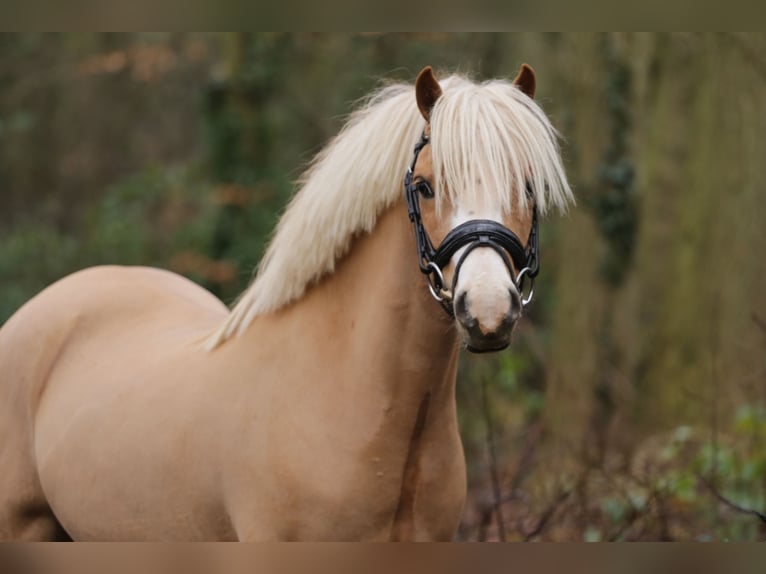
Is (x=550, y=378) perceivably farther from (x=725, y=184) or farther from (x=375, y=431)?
(x=375, y=431)

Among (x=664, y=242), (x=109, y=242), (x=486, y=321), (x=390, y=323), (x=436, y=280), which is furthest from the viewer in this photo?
(x=109, y=242)

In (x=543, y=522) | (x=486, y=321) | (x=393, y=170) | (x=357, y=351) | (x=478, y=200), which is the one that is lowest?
(x=543, y=522)

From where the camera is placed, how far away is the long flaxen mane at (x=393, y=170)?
10.4ft

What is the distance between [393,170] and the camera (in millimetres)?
3465

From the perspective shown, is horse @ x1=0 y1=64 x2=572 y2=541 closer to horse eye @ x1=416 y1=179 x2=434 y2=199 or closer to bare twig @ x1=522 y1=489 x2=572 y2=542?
horse eye @ x1=416 y1=179 x2=434 y2=199

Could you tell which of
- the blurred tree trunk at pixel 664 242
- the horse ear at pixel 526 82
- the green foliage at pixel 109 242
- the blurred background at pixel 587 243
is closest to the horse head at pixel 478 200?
the horse ear at pixel 526 82

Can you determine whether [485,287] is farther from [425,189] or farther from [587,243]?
[587,243]

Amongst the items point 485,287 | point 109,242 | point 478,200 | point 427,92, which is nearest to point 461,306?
point 485,287

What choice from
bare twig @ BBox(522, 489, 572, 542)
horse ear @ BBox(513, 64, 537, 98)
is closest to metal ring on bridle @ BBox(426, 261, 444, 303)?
horse ear @ BBox(513, 64, 537, 98)

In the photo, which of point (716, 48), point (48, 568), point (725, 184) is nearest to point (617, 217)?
point (725, 184)

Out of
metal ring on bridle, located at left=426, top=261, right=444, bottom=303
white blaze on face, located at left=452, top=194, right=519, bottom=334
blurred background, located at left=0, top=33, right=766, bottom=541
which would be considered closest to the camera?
white blaze on face, located at left=452, top=194, right=519, bottom=334

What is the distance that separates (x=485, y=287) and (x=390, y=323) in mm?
643

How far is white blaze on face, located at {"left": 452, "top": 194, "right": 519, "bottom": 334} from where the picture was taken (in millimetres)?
2895

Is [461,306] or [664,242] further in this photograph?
[664,242]
